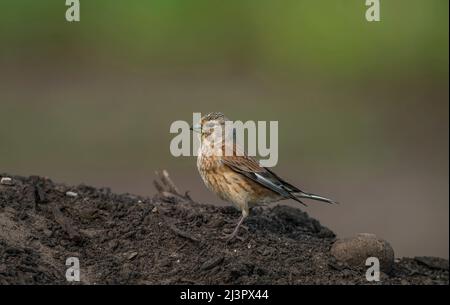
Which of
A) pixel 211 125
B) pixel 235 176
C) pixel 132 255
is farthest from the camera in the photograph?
pixel 211 125

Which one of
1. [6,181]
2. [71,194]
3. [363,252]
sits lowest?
[363,252]

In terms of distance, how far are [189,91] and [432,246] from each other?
594 centimetres

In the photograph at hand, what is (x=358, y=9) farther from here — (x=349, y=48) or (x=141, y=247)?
(x=141, y=247)

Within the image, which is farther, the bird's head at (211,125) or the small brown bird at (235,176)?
the bird's head at (211,125)

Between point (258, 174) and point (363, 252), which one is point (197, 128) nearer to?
point (258, 174)

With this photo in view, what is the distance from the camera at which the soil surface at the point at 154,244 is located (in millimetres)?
8102

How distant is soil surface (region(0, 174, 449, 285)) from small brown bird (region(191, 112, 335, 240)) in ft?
0.83

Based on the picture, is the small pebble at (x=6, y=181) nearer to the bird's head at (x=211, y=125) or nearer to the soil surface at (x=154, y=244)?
the soil surface at (x=154, y=244)

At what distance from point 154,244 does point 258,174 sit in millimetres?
1381

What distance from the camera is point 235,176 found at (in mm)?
9383

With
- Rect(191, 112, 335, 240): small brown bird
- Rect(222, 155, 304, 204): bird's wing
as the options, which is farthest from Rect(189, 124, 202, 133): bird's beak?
Rect(222, 155, 304, 204): bird's wing

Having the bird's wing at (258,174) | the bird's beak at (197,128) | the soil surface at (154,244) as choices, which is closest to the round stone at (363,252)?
the soil surface at (154,244)

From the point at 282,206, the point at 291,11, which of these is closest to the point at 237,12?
the point at 291,11

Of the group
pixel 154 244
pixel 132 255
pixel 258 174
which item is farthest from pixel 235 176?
pixel 132 255
